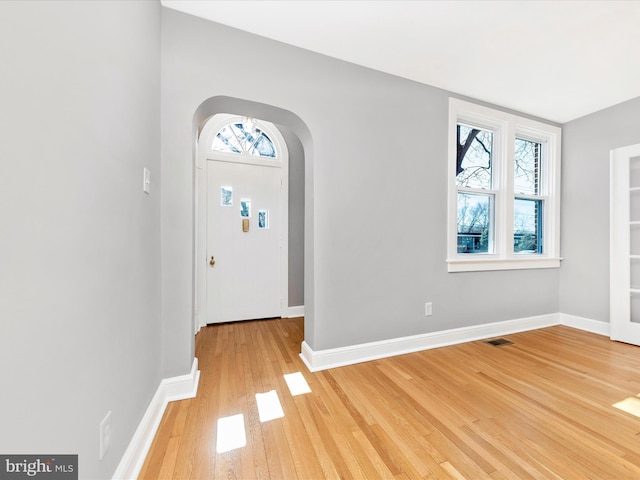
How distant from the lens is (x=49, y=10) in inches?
27.6

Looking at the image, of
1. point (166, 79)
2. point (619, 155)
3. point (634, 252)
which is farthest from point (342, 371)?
point (619, 155)

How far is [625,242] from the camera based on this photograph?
278 cm

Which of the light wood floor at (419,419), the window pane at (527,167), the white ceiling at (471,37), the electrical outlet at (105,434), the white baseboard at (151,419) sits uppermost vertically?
the white ceiling at (471,37)

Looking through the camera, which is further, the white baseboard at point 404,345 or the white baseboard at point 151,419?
the white baseboard at point 404,345

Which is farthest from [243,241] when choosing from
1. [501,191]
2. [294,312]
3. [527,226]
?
[527,226]

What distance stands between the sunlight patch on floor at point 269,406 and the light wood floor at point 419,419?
4 cm

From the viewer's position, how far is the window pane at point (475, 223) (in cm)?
292

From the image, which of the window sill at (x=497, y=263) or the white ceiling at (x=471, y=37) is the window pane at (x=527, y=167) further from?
the window sill at (x=497, y=263)

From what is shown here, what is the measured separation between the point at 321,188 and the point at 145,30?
4.74 feet

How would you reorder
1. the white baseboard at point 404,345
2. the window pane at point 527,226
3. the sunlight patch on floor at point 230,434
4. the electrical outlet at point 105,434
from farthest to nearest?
1. the window pane at point 527,226
2. the white baseboard at point 404,345
3. the sunlight patch on floor at point 230,434
4. the electrical outlet at point 105,434

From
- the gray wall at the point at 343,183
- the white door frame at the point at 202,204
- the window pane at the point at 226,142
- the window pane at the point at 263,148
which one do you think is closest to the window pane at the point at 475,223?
the gray wall at the point at 343,183

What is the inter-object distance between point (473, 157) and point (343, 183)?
1.84 m

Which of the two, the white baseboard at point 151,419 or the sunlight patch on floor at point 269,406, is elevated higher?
the white baseboard at point 151,419

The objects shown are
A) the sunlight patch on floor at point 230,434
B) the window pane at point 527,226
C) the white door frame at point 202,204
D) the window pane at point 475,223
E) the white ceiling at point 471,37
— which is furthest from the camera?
the window pane at point 527,226
